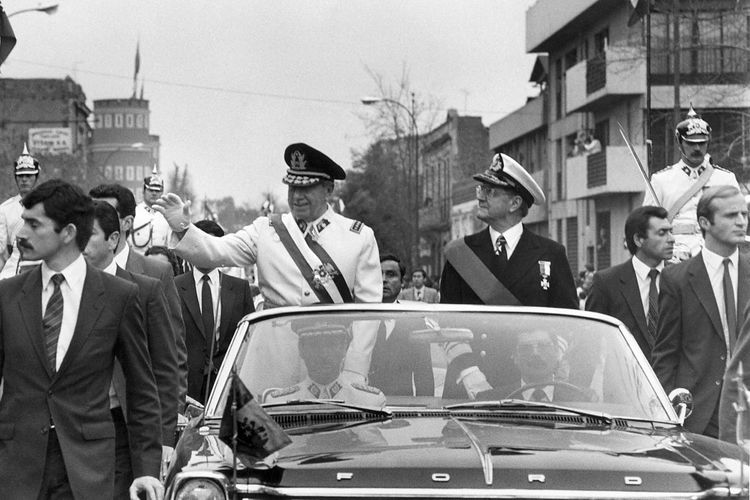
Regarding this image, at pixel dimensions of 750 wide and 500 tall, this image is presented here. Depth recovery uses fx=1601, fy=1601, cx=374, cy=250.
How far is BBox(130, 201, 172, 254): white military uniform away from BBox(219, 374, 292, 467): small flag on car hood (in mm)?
9423

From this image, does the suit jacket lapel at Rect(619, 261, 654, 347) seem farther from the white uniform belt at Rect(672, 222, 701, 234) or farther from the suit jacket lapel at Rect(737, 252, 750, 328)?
the white uniform belt at Rect(672, 222, 701, 234)

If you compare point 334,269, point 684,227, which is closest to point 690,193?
point 684,227

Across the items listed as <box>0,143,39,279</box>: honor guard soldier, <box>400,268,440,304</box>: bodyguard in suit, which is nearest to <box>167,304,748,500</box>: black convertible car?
<box>0,143,39,279</box>: honor guard soldier

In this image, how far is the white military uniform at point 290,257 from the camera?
898cm

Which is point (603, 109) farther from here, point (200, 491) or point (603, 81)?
point (200, 491)

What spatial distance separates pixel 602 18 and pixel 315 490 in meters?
48.7

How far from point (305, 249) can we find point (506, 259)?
1193 millimetres

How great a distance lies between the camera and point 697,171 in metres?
13.1

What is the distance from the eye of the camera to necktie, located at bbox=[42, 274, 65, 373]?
20.5ft

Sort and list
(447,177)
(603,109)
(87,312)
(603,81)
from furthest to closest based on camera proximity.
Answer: (447,177)
(603,109)
(603,81)
(87,312)

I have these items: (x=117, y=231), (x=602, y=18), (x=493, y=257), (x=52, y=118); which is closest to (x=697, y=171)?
(x=493, y=257)

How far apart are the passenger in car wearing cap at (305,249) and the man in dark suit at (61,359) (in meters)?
2.45

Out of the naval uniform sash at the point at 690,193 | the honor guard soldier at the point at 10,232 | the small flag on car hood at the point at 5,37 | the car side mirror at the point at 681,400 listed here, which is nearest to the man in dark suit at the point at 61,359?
the car side mirror at the point at 681,400

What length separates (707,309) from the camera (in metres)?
8.66
